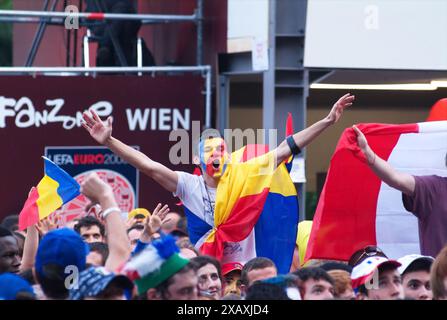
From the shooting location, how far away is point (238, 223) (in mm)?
8250

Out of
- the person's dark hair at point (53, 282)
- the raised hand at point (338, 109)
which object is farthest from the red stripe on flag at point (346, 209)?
the person's dark hair at point (53, 282)

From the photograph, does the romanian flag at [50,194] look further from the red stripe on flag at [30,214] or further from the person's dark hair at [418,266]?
the person's dark hair at [418,266]

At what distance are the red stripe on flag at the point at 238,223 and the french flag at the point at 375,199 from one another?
462 mm

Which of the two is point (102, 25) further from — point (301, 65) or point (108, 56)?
point (301, 65)

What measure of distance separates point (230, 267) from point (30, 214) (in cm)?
148

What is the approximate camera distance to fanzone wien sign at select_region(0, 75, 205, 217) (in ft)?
42.5

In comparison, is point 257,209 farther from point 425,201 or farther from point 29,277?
point 29,277

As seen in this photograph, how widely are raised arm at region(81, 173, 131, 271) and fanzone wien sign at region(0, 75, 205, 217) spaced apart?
7.14 m

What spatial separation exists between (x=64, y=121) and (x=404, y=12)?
3.90 m

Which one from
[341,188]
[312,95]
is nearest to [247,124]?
[312,95]

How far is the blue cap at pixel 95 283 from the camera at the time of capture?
500 centimetres

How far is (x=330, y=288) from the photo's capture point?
6.26 meters

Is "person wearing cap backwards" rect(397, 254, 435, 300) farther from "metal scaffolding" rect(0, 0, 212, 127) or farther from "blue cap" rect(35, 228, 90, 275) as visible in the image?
"metal scaffolding" rect(0, 0, 212, 127)

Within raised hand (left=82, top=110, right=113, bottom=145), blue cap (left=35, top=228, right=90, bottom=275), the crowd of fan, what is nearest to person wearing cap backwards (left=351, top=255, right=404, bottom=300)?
the crowd of fan
